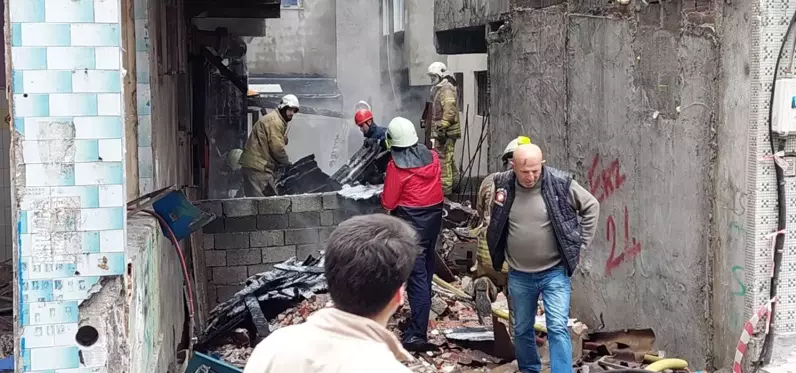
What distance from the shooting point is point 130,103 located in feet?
18.0

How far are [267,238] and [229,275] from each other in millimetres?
662

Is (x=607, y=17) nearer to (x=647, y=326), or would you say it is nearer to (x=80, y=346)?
(x=647, y=326)

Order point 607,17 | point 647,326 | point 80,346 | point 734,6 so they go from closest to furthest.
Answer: point 80,346 → point 734,6 → point 647,326 → point 607,17

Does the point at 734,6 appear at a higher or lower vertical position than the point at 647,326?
higher

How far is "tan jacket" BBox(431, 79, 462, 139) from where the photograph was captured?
14.3 metres

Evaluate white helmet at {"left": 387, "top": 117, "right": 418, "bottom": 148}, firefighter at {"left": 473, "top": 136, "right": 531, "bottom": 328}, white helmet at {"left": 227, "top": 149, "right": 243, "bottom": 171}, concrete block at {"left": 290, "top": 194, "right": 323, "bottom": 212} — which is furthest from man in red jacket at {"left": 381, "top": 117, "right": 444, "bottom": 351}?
white helmet at {"left": 227, "top": 149, "right": 243, "bottom": 171}

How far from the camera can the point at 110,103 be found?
423 centimetres

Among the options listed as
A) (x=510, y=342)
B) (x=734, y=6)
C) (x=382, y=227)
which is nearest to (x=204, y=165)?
(x=510, y=342)

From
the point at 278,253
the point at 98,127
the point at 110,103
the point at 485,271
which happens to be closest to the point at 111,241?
the point at 98,127

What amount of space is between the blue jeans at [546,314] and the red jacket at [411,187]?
1.76 metres

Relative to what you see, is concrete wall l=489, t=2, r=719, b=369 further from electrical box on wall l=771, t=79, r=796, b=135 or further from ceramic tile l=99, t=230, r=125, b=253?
ceramic tile l=99, t=230, r=125, b=253

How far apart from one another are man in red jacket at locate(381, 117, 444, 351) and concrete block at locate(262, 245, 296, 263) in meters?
3.45

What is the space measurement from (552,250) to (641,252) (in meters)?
1.52

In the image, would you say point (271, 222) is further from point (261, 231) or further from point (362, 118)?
point (362, 118)
